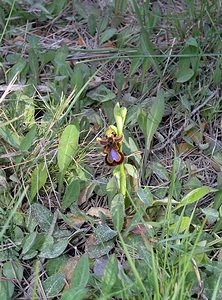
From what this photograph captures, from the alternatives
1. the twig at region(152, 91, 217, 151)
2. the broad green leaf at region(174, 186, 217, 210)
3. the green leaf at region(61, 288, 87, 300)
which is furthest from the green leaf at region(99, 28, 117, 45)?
the green leaf at region(61, 288, 87, 300)

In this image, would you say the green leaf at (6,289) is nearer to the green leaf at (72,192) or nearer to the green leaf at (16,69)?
Result: the green leaf at (72,192)

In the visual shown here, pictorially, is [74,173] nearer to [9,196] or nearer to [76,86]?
[9,196]

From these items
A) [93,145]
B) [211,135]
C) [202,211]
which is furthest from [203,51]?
[202,211]

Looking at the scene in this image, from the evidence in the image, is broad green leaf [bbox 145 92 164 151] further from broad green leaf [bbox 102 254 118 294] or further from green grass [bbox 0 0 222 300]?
broad green leaf [bbox 102 254 118 294]

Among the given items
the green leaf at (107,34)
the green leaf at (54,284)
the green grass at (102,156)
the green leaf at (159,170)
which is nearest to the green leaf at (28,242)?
the green grass at (102,156)

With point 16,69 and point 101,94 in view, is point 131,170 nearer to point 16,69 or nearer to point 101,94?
point 101,94

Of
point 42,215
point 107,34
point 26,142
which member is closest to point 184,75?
point 107,34

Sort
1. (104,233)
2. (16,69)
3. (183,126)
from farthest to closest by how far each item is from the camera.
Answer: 1. (16,69)
2. (183,126)
3. (104,233)
